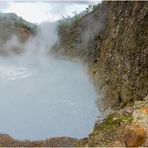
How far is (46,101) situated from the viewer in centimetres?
2148

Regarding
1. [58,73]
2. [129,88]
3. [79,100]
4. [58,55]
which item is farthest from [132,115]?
[58,55]

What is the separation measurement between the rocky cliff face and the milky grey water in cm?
95

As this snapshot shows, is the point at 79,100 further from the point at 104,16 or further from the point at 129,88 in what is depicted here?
the point at 104,16

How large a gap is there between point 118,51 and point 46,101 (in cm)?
466

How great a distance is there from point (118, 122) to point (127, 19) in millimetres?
10492

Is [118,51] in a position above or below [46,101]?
Answer: above

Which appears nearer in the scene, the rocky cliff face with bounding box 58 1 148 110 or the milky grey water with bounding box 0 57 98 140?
the milky grey water with bounding box 0 57 98 140

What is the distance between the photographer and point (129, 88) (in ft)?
64.8

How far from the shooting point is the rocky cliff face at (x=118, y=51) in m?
19.5

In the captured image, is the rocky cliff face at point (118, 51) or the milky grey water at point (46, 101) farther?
the rocky cliff face at point (118, 51)

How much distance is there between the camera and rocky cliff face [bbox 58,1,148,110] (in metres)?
19.5

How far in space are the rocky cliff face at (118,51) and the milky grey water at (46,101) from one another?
3.13 feet

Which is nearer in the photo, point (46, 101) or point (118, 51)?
point (46, 101)

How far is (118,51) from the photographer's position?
891 inches
